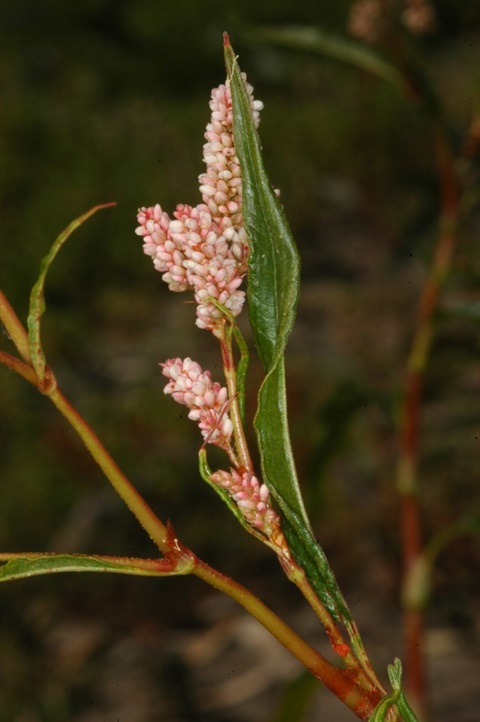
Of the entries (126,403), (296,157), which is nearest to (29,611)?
(126,403)

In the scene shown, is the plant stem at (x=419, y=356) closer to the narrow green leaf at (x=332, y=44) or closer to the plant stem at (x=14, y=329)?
the narrow green leaf at (x=332, y=44)

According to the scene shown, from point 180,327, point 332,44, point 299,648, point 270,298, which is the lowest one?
point 299,648

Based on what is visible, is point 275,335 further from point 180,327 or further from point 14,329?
point 180,327

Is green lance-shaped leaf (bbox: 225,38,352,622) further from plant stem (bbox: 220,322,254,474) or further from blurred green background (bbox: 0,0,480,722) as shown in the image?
blurred green background (bbox: 0,0,480,722)

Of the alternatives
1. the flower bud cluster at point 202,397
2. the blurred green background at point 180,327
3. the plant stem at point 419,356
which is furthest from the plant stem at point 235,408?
the plant stem at point 419,356

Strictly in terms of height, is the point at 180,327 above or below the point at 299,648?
above

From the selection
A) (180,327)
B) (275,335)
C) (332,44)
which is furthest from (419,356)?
(180,327)

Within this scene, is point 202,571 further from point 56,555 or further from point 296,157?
point 296,157
